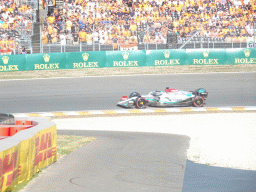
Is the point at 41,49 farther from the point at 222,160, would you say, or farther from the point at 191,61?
the point at 222,160

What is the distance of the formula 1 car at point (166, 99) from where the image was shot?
1583cm

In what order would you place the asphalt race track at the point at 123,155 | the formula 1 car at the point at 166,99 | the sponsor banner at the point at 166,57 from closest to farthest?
the asphalt race track at the point at 123,155 → the formula 1 car at the point at 166,99 → the sponsor banner at the point at 166,57

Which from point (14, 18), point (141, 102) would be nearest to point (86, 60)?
point (14, 18)

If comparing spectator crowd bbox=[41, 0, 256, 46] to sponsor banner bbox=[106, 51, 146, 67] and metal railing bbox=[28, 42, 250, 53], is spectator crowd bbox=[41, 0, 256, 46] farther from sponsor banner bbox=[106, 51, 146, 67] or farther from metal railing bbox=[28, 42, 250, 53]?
sponsor banner bbox=[106, 51, 146, 67]

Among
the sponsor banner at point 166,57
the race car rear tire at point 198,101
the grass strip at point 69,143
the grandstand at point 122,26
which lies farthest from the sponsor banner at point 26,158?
the sponsor banner at point 166,57

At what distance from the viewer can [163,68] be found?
2455 centimetres

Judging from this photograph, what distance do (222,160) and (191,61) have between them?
1736 cm

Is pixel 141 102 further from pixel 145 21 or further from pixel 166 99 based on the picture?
pixel 145 21

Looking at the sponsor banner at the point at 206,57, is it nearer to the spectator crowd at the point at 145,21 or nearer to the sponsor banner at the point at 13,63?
the spectator crowd at the point at 145,21

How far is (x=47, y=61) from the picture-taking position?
23.7 metres

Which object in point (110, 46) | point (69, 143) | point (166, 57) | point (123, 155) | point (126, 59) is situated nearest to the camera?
point (123, 155)

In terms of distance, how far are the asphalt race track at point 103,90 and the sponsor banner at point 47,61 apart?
4.64 feet

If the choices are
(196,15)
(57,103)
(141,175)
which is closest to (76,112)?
(57,103)

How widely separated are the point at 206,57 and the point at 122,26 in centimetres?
509
